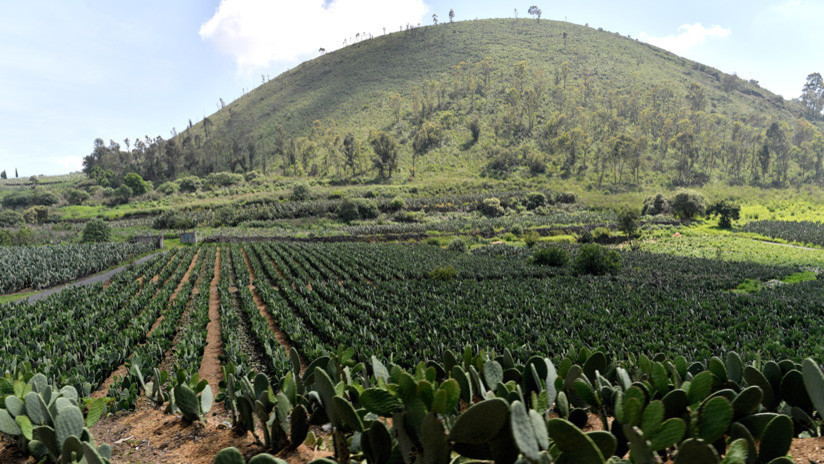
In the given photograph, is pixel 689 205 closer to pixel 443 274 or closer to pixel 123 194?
pixel 443 274

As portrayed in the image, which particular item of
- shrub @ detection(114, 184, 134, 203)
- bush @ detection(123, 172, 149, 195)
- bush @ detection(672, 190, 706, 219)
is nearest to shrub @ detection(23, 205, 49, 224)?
shrub @ detection(114, 184, 134, 203)

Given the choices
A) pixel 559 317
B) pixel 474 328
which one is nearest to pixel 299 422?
pixel 474 328

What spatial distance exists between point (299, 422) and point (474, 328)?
8346 millimetres

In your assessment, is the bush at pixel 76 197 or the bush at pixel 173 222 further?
the bush at pixel 76 197

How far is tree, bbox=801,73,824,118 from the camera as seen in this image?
471 ft

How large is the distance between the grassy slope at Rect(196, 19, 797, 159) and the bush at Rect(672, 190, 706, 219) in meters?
83.3

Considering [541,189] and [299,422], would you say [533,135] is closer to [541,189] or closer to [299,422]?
[541,189]

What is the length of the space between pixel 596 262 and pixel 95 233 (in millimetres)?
45829

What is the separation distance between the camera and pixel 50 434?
3459mm

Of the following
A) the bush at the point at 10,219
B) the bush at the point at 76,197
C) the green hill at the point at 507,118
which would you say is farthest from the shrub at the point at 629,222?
the bush at the point at 76,197

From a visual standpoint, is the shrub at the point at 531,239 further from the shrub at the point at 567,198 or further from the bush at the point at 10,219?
the bush at the point at 10,219

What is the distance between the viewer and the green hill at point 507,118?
93.6 meters

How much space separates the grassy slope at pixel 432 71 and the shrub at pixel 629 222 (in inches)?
3425

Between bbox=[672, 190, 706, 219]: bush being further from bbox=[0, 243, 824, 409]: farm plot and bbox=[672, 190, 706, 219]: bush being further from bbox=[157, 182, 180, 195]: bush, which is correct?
bbox=[157, 182, 180, 195]: bush
